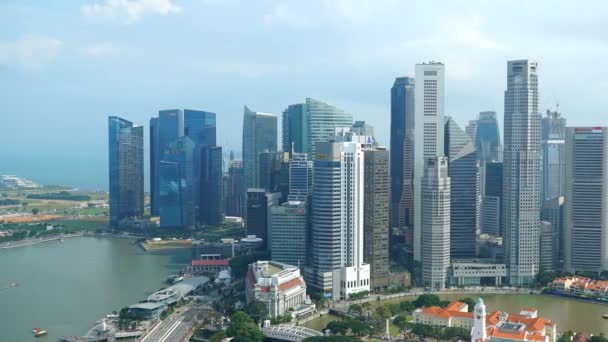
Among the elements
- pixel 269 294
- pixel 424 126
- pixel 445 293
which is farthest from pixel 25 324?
pixel 424 126

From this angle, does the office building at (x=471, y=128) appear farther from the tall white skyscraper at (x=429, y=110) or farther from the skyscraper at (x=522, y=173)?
the skyscraper at (x=522, y=173)

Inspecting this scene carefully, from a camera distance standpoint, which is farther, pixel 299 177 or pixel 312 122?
pixel 312 122

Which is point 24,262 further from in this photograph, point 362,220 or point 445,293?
point 445,293

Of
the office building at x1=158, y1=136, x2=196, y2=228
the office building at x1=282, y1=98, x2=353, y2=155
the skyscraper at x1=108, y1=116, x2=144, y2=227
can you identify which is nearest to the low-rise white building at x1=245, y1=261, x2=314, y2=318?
the office building at x1=282, y1=98, x2=353, y2=155

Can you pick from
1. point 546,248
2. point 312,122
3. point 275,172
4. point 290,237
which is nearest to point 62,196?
point 312,122

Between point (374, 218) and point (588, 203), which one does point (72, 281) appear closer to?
point (374, 218)
